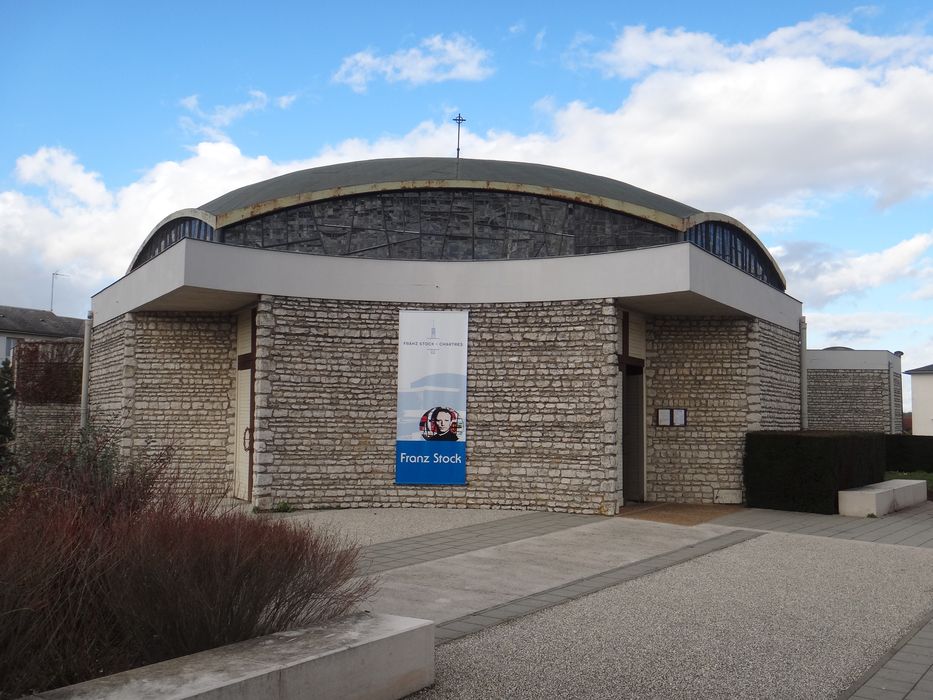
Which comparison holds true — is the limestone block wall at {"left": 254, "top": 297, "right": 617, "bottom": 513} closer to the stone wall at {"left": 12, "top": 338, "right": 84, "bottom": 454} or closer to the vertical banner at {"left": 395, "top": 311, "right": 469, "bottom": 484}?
the vertical banner at {"left": 395, "top": 311, "right": 469, "bottom": 484}

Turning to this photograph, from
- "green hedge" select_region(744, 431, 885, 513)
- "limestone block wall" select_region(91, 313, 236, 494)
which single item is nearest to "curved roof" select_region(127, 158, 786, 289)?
"limestone block wall" select_region(91, 313, 236, 494)

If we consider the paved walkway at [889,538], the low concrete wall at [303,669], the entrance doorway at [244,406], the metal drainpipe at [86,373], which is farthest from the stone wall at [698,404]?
the metal drainpipe at [86,373]

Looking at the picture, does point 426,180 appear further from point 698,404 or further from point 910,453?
point 910,453

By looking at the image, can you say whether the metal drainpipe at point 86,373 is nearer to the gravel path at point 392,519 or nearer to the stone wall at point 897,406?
the gravel path at point 392,519

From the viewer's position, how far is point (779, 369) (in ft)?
55.4

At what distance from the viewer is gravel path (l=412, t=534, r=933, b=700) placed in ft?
16.8

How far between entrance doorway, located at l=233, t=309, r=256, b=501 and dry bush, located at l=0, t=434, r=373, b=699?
30.9 ft

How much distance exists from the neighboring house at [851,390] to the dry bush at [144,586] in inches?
1108

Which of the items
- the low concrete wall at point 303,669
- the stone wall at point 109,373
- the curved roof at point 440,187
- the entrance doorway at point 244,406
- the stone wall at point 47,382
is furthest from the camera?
the stone wall at point 47,382

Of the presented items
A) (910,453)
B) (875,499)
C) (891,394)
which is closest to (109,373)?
(875,499)

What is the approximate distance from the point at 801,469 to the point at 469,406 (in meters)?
6.11

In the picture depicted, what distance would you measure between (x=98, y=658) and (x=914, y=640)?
5.91m

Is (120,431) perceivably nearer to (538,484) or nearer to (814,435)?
(538,484)

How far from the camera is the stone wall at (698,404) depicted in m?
15.4
